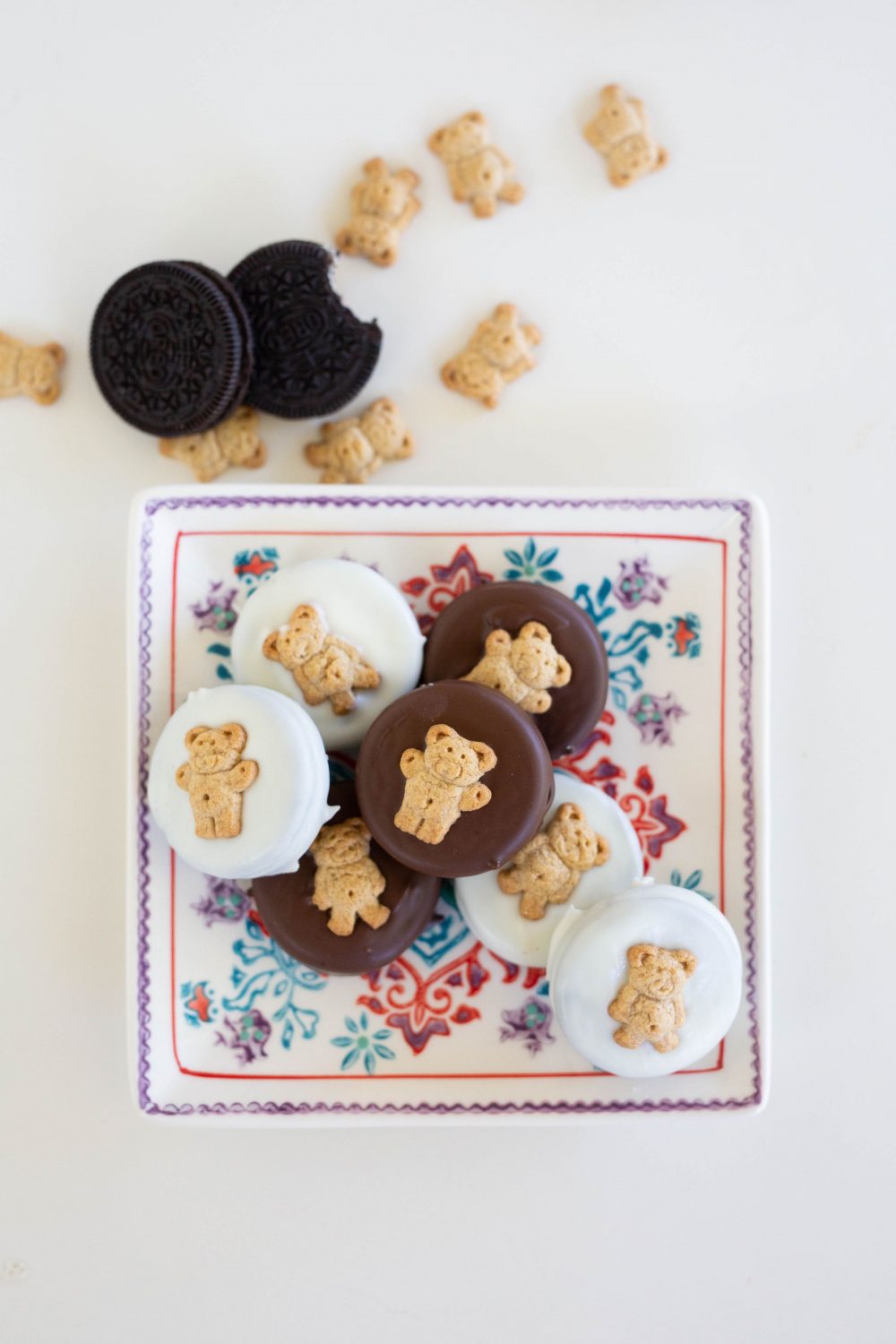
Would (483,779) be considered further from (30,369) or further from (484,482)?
(30,369)

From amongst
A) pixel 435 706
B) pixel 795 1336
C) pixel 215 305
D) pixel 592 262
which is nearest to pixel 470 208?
pixel 592 262

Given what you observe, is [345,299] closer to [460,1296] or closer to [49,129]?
[49,129]

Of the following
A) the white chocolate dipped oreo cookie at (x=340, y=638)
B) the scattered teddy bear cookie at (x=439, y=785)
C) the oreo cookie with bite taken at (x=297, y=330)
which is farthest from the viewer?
the oreo cookie with bite taken at (x=297, y=330)

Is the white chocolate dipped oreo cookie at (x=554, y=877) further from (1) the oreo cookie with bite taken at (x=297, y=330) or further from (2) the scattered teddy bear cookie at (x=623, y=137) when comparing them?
(2) the scattered teddy bear cookie at (x=623, y=137)

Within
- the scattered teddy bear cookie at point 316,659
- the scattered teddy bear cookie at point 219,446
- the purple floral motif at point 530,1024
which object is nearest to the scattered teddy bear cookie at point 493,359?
the scattered teddy bear cookie at point 219,446

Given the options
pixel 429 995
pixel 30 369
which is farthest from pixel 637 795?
pixel 30 369
